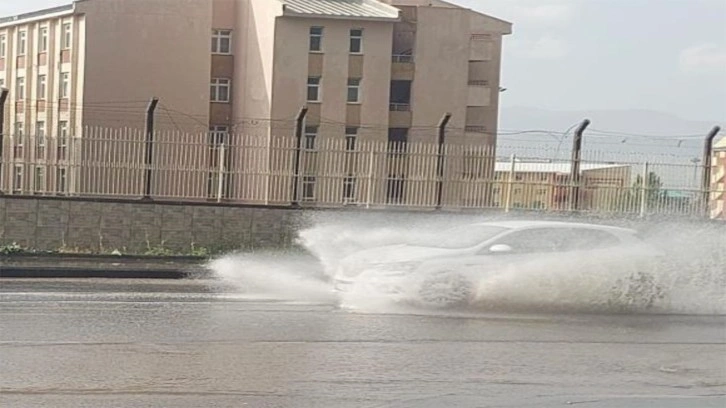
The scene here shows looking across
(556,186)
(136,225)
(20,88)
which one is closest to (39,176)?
(136,225)

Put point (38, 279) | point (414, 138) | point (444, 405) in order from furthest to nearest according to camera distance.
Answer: point (414, 138), point (38, 279), point (444, 405)

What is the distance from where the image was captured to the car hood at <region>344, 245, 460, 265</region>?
1398 centimetres

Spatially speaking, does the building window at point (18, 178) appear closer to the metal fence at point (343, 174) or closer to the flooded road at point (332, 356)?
the metal fence at point (343, 174)

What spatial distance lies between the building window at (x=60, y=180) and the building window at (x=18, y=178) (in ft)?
2.16

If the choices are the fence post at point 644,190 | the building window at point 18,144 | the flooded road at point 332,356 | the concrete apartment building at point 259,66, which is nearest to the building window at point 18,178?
the building window at point 18,144

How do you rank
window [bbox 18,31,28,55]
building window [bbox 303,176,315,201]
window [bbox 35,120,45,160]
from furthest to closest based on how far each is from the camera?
window [bbox 18,31,28,55] → building window [bbox 303,176,315,201] → window [bbox 35,120,45,160]

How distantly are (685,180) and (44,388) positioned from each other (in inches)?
687

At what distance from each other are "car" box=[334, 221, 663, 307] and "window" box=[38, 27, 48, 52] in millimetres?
48334

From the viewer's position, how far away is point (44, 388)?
8047 millimetres

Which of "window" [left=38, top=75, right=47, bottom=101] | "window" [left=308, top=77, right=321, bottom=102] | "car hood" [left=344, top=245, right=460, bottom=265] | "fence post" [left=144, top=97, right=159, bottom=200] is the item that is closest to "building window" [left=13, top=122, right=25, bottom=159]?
"fence post" [left=144, top=97, right=159, bottom=200]

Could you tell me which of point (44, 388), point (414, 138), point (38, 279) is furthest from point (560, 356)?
point (414, 138)

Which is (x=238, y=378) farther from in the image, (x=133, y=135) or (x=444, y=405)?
(x=133, y=135)

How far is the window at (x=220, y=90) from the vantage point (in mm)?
59750

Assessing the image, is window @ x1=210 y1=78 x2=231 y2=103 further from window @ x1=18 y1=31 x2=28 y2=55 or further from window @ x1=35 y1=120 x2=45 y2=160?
window @ x1=35 y1=120 x2=45 y2=160
